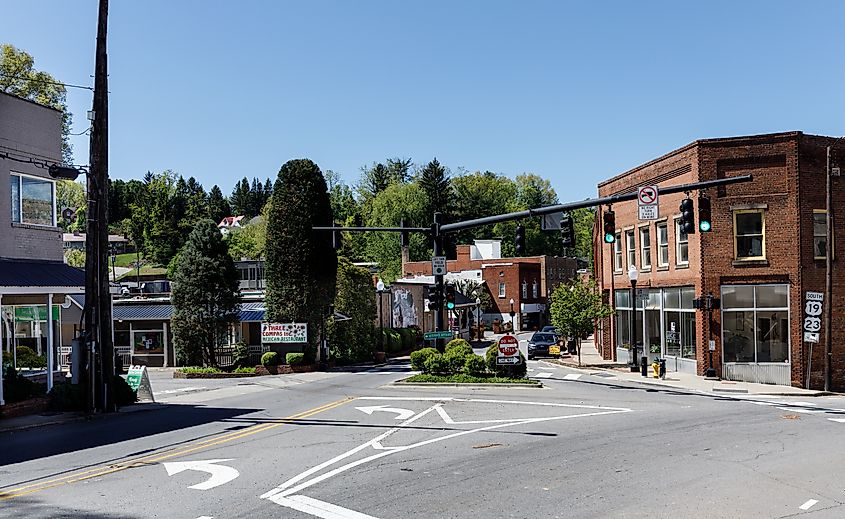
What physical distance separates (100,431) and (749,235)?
86.7 feet

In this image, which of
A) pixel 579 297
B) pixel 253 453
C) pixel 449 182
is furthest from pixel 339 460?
pixel 449 182

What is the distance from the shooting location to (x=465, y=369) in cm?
3066

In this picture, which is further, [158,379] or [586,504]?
[158,379]

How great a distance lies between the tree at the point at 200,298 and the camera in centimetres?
4372

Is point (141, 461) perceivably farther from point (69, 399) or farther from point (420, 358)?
point (420, 358)

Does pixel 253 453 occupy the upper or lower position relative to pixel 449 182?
lower

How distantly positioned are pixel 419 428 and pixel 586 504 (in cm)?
837

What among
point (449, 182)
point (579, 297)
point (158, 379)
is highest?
point (449, 182)

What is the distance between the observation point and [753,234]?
114 feet

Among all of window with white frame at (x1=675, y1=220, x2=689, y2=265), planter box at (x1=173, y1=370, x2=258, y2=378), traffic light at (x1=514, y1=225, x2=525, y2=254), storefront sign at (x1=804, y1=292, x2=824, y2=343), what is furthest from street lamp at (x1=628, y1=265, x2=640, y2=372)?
planter box at (x1=173, y1=370, x2=258, y2=378)

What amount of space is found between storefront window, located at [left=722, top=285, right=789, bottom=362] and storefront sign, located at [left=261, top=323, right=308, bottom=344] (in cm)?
2062

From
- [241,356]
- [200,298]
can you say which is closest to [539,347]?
[241,356]

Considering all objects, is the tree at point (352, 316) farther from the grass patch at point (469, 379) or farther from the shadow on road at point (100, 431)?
the shadow on road at point (100, 431)

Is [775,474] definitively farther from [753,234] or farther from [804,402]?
[753,234]
